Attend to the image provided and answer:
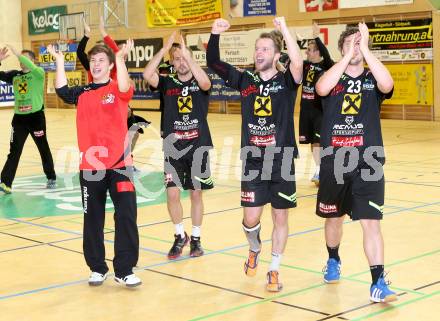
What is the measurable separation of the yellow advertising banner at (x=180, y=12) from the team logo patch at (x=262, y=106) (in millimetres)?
21295

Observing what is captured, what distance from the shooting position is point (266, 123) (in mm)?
6133

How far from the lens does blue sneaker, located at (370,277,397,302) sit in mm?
5578

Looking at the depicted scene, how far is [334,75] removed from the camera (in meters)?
5.67

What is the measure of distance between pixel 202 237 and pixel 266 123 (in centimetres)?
244

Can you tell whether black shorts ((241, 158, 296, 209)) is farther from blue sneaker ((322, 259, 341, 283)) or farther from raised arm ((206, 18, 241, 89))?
raised arm ((206, 18, 241, 89))

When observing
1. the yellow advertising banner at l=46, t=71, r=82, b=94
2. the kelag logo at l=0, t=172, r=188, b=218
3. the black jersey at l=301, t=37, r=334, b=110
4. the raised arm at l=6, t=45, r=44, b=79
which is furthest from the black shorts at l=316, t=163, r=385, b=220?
the yellow advertising banner at l=46, t=71, r=82, b=94

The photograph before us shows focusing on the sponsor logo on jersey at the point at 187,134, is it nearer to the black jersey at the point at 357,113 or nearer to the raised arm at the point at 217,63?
the raised arm at the point at 217,63

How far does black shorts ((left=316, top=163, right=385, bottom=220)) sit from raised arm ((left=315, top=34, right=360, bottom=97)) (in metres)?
0.60

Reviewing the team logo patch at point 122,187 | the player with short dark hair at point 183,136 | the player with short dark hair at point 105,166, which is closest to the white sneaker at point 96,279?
the player with short dark hair at point 105,166

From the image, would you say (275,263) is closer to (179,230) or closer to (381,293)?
(381,293)

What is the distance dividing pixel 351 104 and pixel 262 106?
2.55ft

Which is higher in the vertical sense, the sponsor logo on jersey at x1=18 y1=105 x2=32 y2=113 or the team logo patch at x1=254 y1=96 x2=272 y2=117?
the team logo patch at x1=254 y1=96 x2=272 y2=117

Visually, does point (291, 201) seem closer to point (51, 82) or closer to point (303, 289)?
point (303, 289)

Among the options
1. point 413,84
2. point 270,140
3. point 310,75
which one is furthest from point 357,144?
point 413,84
